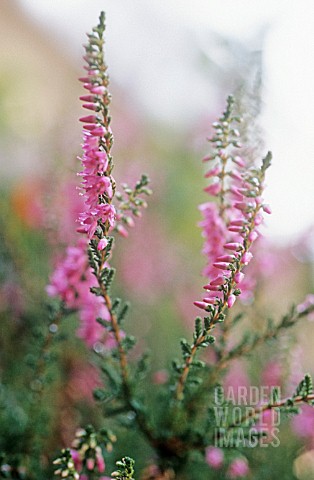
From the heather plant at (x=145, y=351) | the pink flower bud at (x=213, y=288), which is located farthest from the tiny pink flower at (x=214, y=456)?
the pink flower bud at (x=213, y=288)

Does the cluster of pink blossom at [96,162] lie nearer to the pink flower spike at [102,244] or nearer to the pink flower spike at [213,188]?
the pink flower spike at [102,244]

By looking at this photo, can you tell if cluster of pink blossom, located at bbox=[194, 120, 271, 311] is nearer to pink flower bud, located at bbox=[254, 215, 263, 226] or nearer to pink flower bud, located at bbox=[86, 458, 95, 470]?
pink flower bud, located at bbox=[254, 215, 263, 226]

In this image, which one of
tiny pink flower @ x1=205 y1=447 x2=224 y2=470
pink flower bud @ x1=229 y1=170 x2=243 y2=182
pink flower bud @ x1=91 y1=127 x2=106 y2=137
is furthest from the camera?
tiny pink flower @ x1=205 y1=447 x2=224 y2=470

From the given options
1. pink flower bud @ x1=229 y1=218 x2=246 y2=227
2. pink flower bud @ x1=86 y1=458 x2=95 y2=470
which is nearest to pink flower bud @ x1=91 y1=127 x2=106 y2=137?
pink flower bud @ x1=229 y1=218 x2=246 y2=227

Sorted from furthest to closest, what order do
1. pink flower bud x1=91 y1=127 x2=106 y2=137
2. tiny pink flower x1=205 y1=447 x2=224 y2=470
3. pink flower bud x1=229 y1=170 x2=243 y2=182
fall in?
tiny pink flower x1=205 y1=447 x2=224 y2=470 → pink flower bud x1=229 y1=170 x2=243 y2=182 → pink flower bud x1=91 y1=127 x2=106 y2=137

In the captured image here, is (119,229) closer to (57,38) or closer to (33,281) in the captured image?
(33,281)

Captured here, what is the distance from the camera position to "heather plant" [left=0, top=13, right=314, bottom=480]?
44 centimetres

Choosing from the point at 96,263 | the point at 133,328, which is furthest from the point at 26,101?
the point at 96,263

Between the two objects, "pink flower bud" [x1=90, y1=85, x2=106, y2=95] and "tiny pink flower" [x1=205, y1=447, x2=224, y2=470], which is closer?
"pink flower bud" [x1=90, y1=85, x2=106, y2=95]

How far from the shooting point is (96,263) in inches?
19.3

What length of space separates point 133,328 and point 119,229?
67 centimetres

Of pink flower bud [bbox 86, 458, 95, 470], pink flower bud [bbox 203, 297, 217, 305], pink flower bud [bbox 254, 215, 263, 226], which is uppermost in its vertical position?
pink flower bud [bbox 254, 215, 263, 226]

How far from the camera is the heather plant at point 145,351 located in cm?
44

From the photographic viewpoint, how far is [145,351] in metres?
0.63
